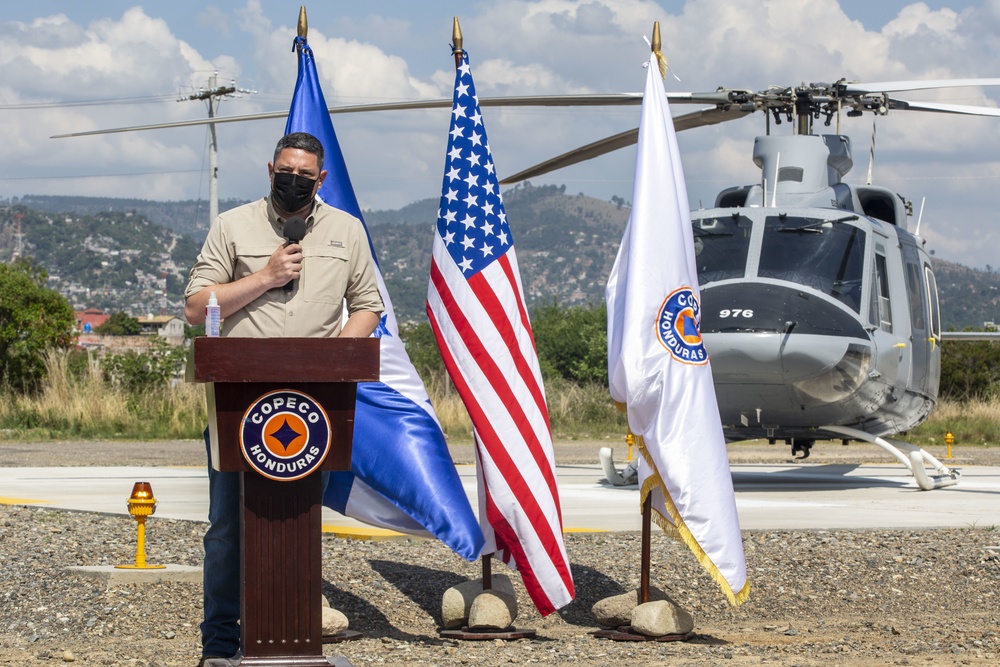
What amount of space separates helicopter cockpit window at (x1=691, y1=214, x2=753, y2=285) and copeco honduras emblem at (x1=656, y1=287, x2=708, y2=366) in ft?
17.3

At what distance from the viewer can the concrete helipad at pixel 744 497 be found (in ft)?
31.4

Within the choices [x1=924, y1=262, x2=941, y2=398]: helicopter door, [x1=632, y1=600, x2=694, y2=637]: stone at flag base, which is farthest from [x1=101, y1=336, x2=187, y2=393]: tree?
[x1=632, y1=600, x2=694, y2=637]: stone at flag base

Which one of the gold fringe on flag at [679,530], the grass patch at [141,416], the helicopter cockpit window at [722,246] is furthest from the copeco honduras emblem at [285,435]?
the grass patch at [141,416]

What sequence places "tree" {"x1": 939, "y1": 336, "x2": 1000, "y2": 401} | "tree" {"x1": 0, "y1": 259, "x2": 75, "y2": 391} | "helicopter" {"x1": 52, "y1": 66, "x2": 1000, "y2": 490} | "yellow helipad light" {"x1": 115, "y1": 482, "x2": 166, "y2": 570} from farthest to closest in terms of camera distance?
1. "tree" {"x1": 939, "y1": 336, "x2": 1000, "y2": 401}
2. "tree" {"x1": 0, "y1": 259, "x2": 75, "y2": 391}
3. "helicopter" {"x1": 52, "y1": 66, "x2": 1000, "y2": 490}
4. "yellow helipad light" {"x1": 115, "y1": 482, "x2": 166, "y2": 570}

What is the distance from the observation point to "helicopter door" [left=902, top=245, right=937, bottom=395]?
42.0 feet

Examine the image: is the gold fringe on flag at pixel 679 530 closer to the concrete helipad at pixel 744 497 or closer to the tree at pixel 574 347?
the concrete helipad at pixel 744 497

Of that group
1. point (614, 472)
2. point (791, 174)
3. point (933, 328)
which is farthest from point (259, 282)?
point (933, 328)

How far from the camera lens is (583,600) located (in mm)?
6875

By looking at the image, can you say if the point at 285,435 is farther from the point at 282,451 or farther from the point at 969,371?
the point at 969,371

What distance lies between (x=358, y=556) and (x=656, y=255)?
2654 millimetres

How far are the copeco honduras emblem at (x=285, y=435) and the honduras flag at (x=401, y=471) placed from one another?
1.72 metres

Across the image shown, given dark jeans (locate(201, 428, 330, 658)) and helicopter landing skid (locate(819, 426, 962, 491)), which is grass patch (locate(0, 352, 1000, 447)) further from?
dark jeans (locate(201, 428, 330, 658))

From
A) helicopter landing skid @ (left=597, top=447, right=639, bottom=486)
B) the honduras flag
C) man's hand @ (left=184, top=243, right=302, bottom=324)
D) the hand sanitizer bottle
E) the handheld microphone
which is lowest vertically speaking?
helicopter landing skid @ (left=597, top=447, right=639, bottom=486)

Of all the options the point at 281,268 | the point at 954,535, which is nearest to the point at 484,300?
the point at 281,268
